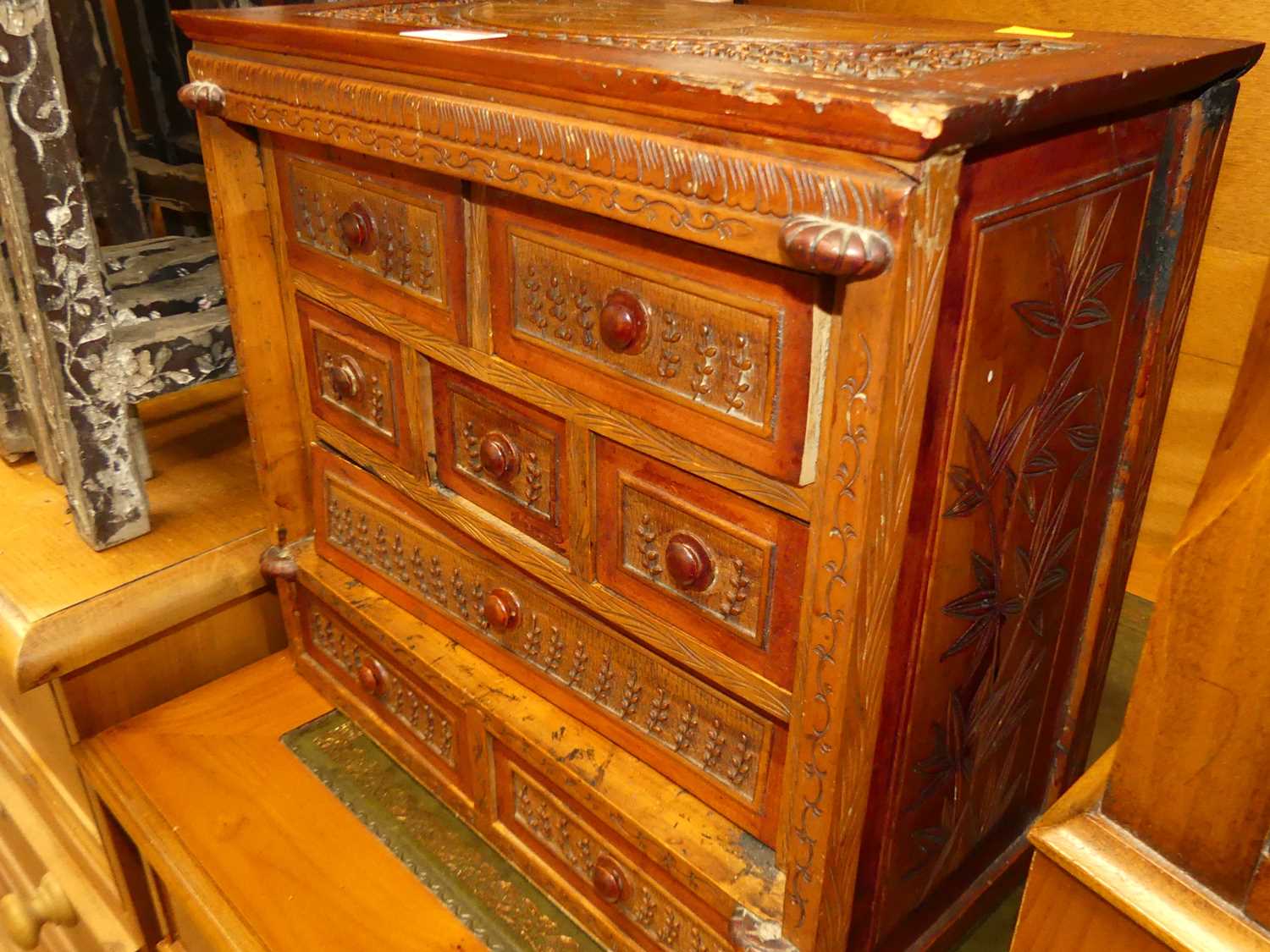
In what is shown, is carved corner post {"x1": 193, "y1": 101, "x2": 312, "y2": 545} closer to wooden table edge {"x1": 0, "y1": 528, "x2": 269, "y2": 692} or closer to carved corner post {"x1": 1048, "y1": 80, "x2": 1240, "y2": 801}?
wooden table edge {"x1": 0, "y1": 528, "x2": 269, "y2": 692}

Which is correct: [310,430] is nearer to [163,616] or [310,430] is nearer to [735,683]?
[163,616]

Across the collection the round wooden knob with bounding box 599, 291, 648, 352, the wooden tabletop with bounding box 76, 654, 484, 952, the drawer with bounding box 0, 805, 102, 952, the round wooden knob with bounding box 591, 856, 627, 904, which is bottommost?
the drawer with bounding box 0, 805, 102, 952

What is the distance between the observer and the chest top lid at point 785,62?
1.84ft

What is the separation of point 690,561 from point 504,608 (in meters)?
0.28

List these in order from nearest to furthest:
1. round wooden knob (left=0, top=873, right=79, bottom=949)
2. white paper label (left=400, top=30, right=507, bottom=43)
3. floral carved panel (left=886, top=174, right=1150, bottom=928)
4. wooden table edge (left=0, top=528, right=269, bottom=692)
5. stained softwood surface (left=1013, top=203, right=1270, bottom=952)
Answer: stained softwood surface (left=1013, top=203, right=1270, bottom=952), floral carved panel (left=886, top=174, right=1150, bottom=928), white paper label (left=400, top=30, right=507, bottom=43), wooden table edge (left=0, top=528, right=269, bottom=692), round wooden knob (left=0, top=873, right=79, bottom=949)

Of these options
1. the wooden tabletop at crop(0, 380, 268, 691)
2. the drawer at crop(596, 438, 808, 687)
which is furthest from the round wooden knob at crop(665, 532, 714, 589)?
the wooden tabletop at crop(0, 380, 268, 691)

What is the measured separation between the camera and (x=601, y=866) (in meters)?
0.96

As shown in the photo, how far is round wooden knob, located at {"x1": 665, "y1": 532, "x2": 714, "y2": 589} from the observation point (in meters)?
0.77

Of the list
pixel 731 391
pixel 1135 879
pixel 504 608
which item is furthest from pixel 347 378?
pixel 1135 879

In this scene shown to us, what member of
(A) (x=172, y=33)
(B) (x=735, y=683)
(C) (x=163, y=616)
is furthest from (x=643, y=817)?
(A) (x=172, y=33)

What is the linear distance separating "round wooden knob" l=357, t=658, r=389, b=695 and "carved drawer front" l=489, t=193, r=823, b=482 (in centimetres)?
48

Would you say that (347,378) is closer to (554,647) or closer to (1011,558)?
(554,647)

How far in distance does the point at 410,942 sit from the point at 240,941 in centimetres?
16

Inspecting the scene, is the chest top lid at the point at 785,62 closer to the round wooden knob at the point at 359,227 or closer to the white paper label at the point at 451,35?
the white paper label at the point at 451,35
